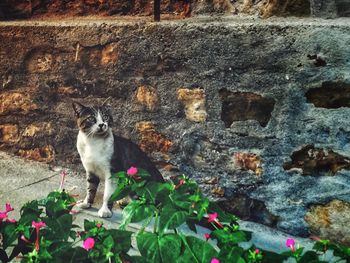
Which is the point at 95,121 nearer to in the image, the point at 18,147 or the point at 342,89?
the point at 18,147

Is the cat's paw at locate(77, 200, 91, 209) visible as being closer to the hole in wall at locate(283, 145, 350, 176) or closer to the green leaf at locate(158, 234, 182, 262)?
the green leaf at locate(158, 234, 182, 262)

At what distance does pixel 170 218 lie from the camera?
147 cm

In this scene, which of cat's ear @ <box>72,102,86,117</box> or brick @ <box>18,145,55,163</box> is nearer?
cat's ear @ <box>72,102,86,117</box>

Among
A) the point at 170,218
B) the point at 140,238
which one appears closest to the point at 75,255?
the point at 140,238

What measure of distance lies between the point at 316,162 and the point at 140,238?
2.58ft

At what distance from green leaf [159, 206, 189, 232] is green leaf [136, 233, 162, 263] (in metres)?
0.04

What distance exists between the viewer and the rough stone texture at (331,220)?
1769 mm

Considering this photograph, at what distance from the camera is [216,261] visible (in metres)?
1.34

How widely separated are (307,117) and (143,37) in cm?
74

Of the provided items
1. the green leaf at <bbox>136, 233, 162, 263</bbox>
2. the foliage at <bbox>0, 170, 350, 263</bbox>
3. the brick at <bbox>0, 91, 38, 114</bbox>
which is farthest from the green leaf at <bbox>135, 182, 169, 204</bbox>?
the brick at <bbox>0, 91, 38, 114</bbox>

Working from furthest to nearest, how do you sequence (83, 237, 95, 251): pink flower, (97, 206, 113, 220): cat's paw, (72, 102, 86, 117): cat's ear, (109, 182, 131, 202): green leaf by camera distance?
(72, 102, 86, 117): cat's ear < (97, 206, 113, 220): cat's paw < (109, 182, 131, 202): green leaf < (83, 237, 95, 251): pink flower

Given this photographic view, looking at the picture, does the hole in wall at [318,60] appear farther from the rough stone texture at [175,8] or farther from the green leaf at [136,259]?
the green leaf at [136,259]

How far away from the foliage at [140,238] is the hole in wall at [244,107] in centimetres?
43

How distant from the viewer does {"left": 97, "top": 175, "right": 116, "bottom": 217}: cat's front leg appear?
1.82m
